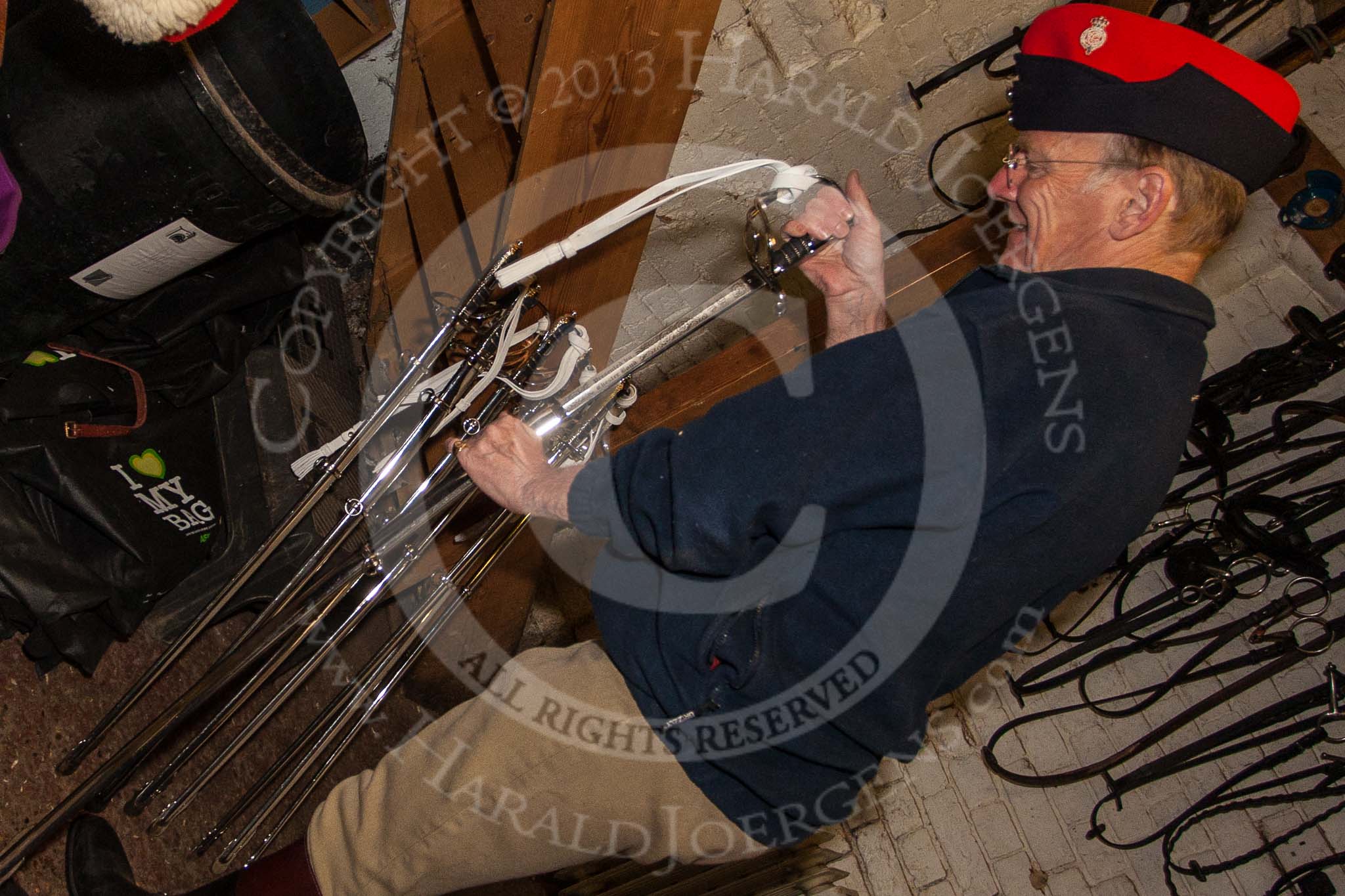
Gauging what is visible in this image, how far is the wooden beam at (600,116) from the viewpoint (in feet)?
4.91

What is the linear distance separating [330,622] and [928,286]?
1815mm

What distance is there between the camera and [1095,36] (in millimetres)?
1281

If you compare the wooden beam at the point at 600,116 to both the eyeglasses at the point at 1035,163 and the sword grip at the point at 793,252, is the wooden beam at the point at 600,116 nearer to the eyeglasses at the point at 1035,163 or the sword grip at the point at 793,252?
the sword grip at the point at 793,252

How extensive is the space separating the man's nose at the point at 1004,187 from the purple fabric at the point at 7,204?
1470 millimetres

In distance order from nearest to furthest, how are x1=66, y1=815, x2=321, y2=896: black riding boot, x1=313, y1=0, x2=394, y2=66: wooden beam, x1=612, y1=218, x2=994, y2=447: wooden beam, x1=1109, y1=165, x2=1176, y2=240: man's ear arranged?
x1=1109, y1=165, x2=1176, y2=240: man's ear → x1=66, y1=815, x2=321, y2=896: black riding boot → x1=612, y1=218, x2=994, y2=447: wooden beam → x1=313, y1=0, x2=394, y2=66: wooden beam

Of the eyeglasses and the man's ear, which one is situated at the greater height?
the eyeglasses

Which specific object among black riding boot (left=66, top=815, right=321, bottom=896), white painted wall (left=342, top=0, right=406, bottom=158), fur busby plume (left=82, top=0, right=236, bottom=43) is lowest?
black riding boot (left=66, top=815, right=321, bottom=896)

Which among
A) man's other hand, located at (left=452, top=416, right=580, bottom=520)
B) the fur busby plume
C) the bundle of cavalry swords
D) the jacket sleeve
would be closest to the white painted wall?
the bundle of cavalry swords

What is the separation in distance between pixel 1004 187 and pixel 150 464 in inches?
71.6

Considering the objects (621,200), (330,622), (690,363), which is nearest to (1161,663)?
(690,363)

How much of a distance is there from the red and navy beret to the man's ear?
0.15ft

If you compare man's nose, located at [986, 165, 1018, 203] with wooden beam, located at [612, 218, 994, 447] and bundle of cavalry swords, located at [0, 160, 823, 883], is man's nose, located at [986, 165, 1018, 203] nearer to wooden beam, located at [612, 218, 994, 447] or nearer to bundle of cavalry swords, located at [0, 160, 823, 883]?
bundle of cavalry swords, located at [0, 160, 823, 883]

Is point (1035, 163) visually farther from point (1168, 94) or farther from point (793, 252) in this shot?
point (793, 252)

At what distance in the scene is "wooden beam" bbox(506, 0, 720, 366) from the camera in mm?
1495
